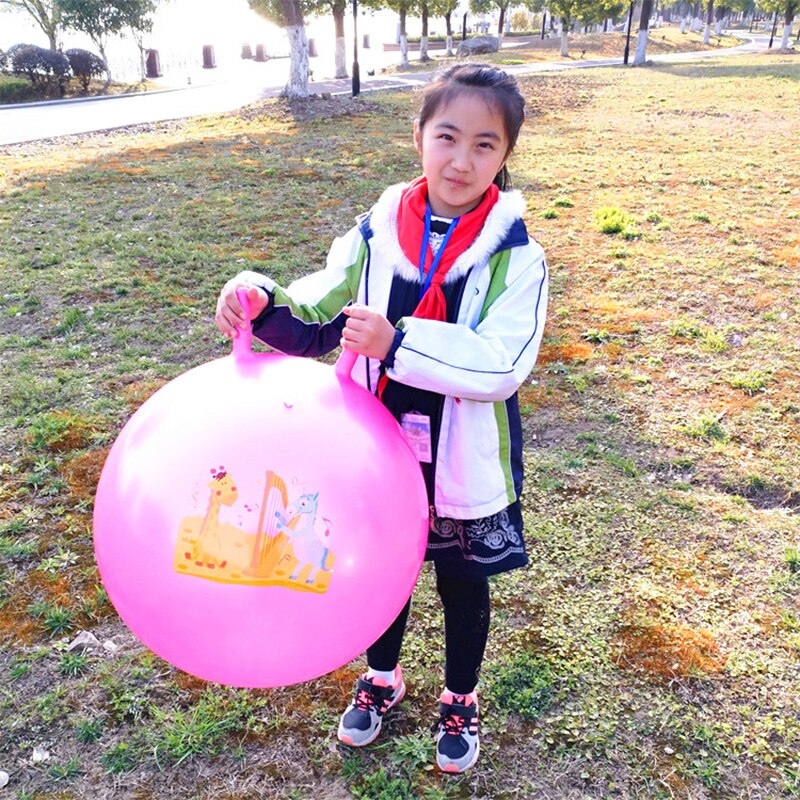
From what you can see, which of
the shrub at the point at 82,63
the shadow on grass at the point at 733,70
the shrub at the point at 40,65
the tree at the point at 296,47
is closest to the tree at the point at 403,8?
the shadow on grass at the point at 733,70

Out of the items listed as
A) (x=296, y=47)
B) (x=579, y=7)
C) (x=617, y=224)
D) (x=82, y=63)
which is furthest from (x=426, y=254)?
(x=579, y=7)

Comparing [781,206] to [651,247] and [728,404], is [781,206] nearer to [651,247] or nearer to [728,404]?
[651,247]

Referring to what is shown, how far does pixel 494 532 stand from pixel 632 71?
27976mm

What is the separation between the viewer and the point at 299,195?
8.74 meters

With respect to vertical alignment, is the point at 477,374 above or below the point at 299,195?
above

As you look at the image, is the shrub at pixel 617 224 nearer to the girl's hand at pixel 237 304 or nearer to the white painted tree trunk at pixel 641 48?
the girl's hand at pixel 237 304

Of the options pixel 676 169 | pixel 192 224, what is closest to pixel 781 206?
pixel 676 169

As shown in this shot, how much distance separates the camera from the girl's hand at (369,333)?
1.64m

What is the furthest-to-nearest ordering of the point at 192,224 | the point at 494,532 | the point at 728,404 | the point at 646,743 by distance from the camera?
the point at 192,224 < the point at 728,404 < the point at 646,743 < the point at 494,532

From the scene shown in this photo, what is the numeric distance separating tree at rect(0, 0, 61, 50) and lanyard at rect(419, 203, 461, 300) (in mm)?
32156

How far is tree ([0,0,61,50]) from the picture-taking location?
28.3m

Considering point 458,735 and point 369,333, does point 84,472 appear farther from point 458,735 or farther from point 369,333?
point 369,333

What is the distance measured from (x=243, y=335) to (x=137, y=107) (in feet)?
64.2

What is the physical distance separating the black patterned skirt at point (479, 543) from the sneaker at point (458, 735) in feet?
1.65
